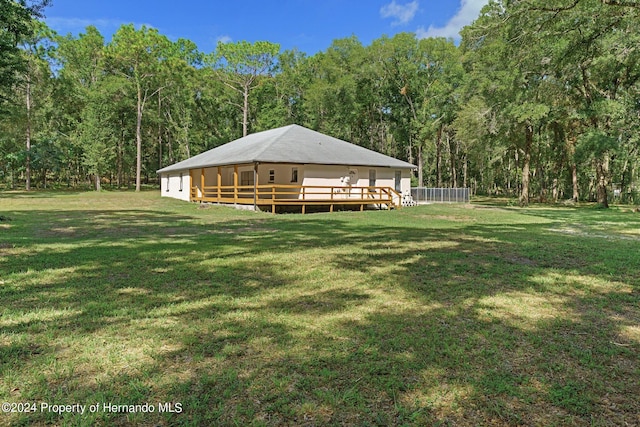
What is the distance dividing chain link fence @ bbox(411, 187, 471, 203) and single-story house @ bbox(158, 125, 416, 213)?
4.08 metres

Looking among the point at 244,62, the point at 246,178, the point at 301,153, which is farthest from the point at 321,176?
the point at 244,62

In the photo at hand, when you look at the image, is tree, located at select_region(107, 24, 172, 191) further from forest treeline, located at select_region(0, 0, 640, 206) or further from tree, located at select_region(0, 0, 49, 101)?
tree, located at select_region(0, 0, 49, 101)

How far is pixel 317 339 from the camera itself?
3.45m

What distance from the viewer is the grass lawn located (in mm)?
2457

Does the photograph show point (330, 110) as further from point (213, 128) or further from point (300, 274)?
point (300, 274)

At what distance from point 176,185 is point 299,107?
21548 millimetres

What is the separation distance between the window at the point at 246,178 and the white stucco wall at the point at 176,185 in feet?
16.0

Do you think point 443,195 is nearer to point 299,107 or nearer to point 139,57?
point 299,107

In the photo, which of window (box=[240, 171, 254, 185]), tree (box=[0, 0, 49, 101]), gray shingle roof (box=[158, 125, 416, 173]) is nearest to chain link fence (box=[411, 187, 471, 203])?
gray shingle roof (box=[158, 125, 416, 173])

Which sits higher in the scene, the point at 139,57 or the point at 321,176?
the point at 139,57

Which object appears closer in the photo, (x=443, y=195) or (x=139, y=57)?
(x=443, y=195)

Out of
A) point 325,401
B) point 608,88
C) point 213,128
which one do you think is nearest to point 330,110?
point 213,128

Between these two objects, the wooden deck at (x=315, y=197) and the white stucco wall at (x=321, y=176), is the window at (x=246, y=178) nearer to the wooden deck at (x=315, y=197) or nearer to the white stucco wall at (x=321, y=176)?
the white stucco wall at (x=321, y=176)

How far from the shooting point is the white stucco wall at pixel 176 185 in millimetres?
28312
